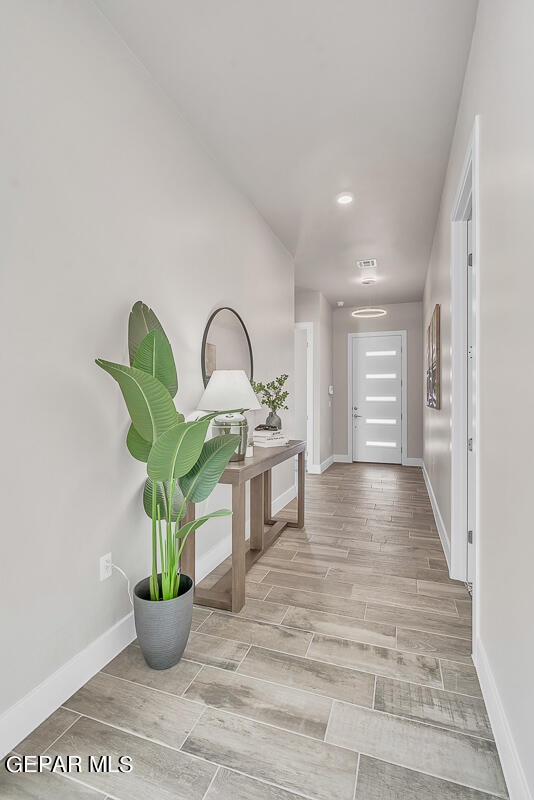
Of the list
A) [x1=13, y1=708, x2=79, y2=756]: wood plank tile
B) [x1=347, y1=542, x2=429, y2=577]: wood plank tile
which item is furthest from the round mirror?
[x1=13, y1=708, x2=79, y2=756]: wood plank tile

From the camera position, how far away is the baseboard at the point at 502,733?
44.6 inches

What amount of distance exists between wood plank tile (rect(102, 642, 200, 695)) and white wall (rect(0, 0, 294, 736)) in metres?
0.17

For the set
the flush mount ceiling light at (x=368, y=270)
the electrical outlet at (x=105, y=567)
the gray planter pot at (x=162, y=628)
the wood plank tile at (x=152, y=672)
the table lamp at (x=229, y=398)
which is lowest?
the wood plank tile at (x=152, y=672)

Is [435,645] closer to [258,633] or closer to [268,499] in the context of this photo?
[258,633]

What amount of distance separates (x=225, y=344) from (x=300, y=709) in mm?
2113

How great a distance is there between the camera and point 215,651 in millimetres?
1909

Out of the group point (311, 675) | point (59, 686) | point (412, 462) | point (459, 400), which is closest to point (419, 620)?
point (311, 675)

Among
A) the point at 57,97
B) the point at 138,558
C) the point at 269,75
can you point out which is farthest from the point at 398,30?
the point at 138,558

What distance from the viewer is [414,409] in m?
6.92

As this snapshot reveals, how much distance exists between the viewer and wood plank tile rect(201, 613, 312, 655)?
6.40ft

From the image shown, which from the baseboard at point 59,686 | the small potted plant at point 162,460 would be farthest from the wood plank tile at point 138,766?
the small potted plant at point 162,460

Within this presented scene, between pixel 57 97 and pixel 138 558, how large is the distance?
194 cm

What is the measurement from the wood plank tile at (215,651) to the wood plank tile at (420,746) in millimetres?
489

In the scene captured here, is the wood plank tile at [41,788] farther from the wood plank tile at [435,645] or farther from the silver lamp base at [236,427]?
the silver lamp base at [236,427]
